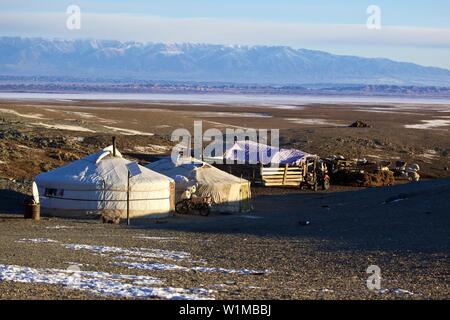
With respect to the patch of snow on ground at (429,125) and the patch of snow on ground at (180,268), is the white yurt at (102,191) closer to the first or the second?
the patch of snow on ground at (180,268)

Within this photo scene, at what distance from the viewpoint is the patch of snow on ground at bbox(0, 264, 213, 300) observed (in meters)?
13.4

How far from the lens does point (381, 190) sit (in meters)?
34.5

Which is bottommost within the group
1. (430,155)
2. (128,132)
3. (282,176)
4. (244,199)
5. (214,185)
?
(430,155)

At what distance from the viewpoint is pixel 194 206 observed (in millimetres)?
30234

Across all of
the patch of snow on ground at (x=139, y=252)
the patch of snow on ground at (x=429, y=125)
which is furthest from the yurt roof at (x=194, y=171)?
the patch of snow on ground at (x=429, y=125)

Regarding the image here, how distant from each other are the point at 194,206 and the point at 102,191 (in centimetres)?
350

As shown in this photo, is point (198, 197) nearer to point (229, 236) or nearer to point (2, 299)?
point (229, 236)

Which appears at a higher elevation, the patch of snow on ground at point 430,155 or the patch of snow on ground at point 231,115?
the patch of snow on ground at point 231,115

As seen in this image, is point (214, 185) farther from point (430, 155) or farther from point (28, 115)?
point (28, 115)

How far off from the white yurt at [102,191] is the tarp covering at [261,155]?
37.1 feet

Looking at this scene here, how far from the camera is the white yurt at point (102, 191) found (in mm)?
28156

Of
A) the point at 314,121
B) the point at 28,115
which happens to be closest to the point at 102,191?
the point at 28,115

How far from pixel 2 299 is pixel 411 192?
71.1 feet
